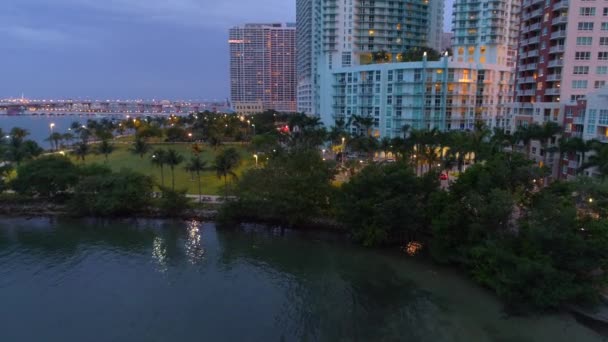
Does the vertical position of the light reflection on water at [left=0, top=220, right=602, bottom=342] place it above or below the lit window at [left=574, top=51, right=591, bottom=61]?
below

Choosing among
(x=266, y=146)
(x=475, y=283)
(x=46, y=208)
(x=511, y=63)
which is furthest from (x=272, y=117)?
(x=475, y=283)

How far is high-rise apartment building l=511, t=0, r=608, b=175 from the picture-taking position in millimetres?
55031

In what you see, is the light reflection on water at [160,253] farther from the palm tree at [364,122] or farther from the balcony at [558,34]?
the balcony at [558,34]

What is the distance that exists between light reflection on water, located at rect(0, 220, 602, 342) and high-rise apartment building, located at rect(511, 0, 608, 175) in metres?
33.1

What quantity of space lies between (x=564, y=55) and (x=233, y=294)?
5443cm

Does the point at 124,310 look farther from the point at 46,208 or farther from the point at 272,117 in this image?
the point at 272,117

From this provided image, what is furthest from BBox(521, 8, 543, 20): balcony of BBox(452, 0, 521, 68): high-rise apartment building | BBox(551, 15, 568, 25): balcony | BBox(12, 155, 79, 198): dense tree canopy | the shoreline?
BBox(12, 155, 79, 198): dense tree canopy

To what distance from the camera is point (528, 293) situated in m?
25.0

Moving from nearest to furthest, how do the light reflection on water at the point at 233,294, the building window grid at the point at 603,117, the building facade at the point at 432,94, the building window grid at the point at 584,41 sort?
the light reflection on water at the point at 233,294, the building window grid at the point at 603,117, the building window grid at the point at 584,41, the building facade at the point at 432,94

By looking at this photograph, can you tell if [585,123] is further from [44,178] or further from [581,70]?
[44,178]

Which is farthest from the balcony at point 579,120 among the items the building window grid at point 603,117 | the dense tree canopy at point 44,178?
the dense tree canopy at point 44,178

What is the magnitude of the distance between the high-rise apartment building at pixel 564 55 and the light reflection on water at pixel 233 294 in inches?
1304

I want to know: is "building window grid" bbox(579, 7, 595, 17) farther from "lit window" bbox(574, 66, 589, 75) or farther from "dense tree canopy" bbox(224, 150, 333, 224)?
"dense tree canopy" bbox(224, 150, 333, 224)

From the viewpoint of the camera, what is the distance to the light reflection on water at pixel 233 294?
24062 mm
